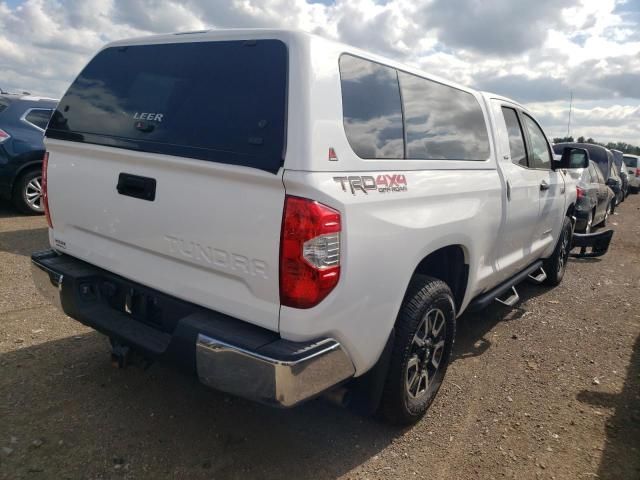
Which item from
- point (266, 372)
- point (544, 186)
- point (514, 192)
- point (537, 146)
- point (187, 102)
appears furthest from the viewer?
point (537, 146)

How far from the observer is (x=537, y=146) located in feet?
15.4

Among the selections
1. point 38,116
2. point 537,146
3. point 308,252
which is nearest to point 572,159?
point 537,146

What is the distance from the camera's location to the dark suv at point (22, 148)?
724cm

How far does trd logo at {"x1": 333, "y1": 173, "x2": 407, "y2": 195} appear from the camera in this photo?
A: 214cm

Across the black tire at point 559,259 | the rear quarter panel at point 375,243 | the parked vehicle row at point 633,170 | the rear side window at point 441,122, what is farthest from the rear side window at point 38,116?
the parked vehicle row at point 633,170

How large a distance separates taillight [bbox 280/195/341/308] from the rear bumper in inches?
8.8

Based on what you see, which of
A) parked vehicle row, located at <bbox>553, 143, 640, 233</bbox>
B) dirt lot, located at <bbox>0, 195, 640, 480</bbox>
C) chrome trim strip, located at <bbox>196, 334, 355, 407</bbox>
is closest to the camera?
chrome trim strip, located at <bbox>196, 334, 355, 407</bbox>

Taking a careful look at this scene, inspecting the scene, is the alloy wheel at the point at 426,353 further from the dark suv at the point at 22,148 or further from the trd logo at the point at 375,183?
the dark suv at the point at 22,148

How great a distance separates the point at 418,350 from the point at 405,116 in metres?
1.30

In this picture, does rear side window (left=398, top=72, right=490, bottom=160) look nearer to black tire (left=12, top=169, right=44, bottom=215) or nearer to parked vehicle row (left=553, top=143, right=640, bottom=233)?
parked vehicle row (left=553, top=143, right=640, bottom=233)

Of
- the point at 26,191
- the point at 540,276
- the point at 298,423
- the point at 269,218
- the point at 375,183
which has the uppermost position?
the point at 375,183

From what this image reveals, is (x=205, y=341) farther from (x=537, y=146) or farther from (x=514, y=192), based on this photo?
(x=537, y=146)

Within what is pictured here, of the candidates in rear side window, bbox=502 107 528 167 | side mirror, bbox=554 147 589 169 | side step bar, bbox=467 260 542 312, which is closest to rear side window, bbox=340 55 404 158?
side step bar, bbox=467 260 542 312

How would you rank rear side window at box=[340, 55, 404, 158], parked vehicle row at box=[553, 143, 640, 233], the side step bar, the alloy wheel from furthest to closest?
parked vehicle row at box=[553, 143, 640, 233] < the side step bar < the alloy wheel < rear side window at box=[340, 55, 404, 158]
